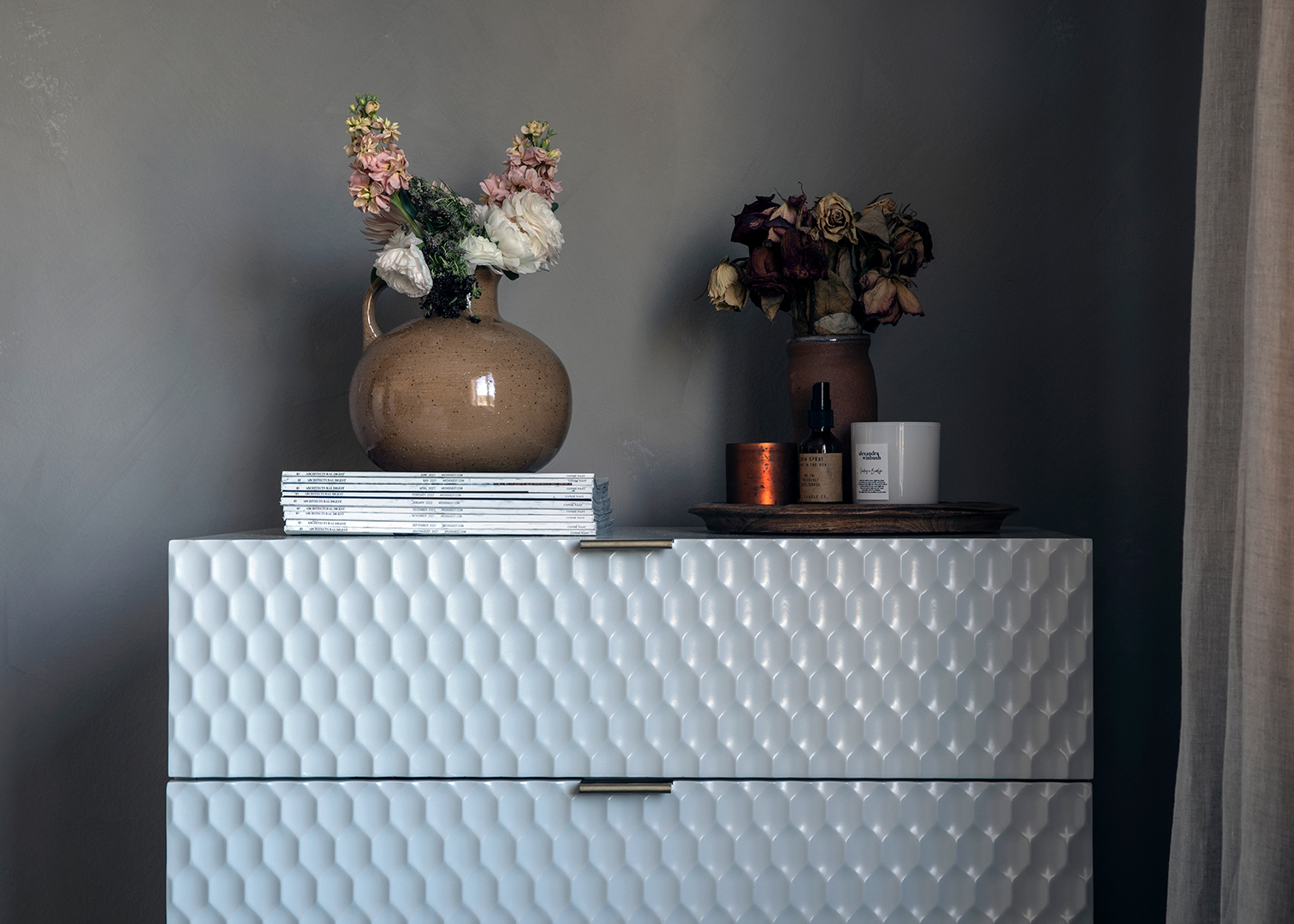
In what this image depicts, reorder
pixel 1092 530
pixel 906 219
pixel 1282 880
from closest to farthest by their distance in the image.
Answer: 1. pixel 1282 880
2. pixel 906 219
3. pixel 1092 530

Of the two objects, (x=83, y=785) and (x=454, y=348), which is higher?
(x=454, y=348)

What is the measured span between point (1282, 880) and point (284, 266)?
1348 millimetres

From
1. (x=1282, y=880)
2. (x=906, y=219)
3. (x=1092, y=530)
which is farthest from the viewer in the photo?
(x=1092, y=530)

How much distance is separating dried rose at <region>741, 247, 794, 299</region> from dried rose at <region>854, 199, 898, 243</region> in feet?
0.34

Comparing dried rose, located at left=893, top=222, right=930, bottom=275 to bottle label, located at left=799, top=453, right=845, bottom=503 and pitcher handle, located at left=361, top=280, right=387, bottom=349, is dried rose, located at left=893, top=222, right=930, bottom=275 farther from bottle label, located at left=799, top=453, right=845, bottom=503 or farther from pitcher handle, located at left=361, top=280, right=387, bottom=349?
pitcher handle, located at left=361, top=280, right=387, bottom=349

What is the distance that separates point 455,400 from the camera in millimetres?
1009

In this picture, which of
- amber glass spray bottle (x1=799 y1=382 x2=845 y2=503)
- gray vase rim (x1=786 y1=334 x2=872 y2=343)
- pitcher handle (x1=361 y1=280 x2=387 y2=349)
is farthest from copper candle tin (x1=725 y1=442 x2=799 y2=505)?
→ pitcher handle (x1=361 y1=280 x2=387 y2=349)

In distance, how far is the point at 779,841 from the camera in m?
A: 0.93

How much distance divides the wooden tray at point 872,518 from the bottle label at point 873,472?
0.05 ft

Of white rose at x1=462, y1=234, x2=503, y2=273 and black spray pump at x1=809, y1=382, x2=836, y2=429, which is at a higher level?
white rose at x1=462, y1=234, x2=503, y2=273

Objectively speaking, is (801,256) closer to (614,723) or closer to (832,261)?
(832,261)

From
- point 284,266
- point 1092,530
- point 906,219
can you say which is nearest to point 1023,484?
point 1092,530

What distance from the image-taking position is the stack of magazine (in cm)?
97

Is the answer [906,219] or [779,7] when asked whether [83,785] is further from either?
[779,7]
